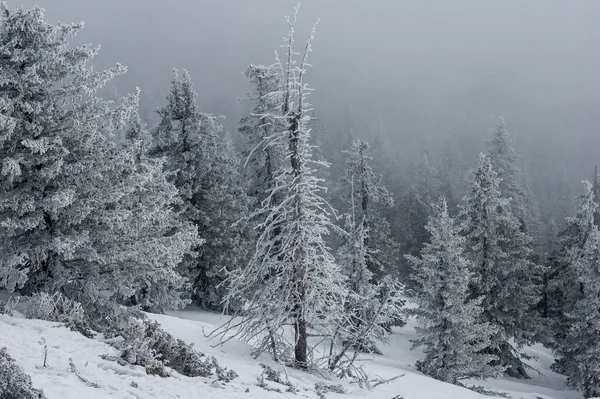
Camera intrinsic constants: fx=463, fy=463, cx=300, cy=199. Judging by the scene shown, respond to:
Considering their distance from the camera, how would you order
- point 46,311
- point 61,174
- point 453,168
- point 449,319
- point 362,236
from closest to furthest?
point 46,311
point 61,174
point 449,319
point 362,236
point 453,168

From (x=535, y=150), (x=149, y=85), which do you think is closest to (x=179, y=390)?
(x=535, y=150)

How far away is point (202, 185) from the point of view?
1033 inches

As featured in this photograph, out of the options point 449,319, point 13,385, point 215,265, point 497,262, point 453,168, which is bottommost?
point 449,319

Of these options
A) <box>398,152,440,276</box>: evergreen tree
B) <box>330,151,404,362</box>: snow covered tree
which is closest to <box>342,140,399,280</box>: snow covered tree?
<box>330,151,404,362</box>: snow covered tree

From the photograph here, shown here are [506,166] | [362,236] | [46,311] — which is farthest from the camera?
[506,166]

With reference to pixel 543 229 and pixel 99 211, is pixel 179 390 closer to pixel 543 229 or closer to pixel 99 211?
pixel 99 211

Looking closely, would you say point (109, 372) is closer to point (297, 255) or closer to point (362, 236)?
point (297, 255)

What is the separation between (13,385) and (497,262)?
26638mm

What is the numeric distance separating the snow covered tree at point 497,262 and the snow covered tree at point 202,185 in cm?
1353

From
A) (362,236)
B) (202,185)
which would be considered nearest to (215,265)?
(202,185)

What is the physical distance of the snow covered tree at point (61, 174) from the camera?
12.0 m

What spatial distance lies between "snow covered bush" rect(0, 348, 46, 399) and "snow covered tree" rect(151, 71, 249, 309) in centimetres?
1818

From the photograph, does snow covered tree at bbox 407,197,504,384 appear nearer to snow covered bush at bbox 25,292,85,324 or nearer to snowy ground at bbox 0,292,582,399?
snowy ground at bbox 0,292,582,399

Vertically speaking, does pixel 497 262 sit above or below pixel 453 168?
below
